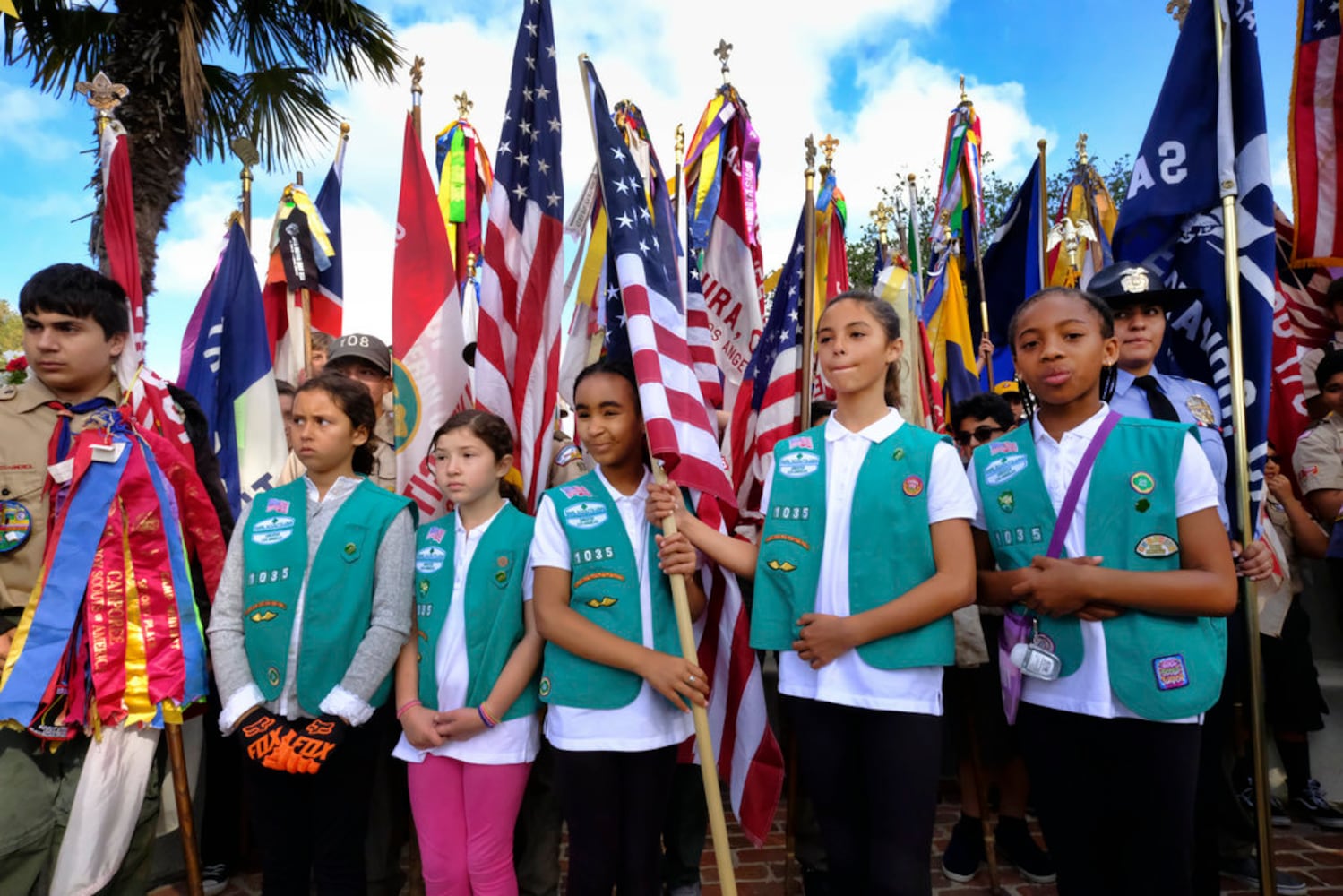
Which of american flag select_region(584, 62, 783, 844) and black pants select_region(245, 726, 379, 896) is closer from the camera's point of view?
black pants select_region(245, 726, 379, 896)

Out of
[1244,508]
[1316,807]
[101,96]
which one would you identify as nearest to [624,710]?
[1244,508]

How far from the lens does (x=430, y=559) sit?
2691mm

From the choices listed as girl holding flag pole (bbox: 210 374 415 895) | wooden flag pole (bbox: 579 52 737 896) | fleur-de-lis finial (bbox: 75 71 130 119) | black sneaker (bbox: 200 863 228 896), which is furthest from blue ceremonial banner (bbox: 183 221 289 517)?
wooden flag pole (bbox: 579 52 737 896)

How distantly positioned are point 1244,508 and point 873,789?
1.57m

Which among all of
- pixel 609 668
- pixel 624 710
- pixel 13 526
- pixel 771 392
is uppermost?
pixel 771 392

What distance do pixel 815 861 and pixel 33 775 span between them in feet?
8.75

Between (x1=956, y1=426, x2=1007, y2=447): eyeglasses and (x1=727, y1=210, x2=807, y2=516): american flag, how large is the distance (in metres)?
0.91

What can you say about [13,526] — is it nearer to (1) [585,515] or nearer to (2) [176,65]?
(1) [585,515]

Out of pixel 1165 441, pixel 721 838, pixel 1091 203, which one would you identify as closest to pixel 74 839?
pixel 721 838

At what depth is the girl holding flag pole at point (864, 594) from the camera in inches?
82.5

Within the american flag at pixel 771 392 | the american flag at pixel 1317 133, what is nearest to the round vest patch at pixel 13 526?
the american flag at pixel 771 392

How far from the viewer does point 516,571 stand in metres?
2.66

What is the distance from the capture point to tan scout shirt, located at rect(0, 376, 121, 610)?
2467mm

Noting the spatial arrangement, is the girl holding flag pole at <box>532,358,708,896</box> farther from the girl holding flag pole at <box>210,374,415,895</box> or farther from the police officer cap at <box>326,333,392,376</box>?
the police officer cap at <box>326,333,392,376</box>
